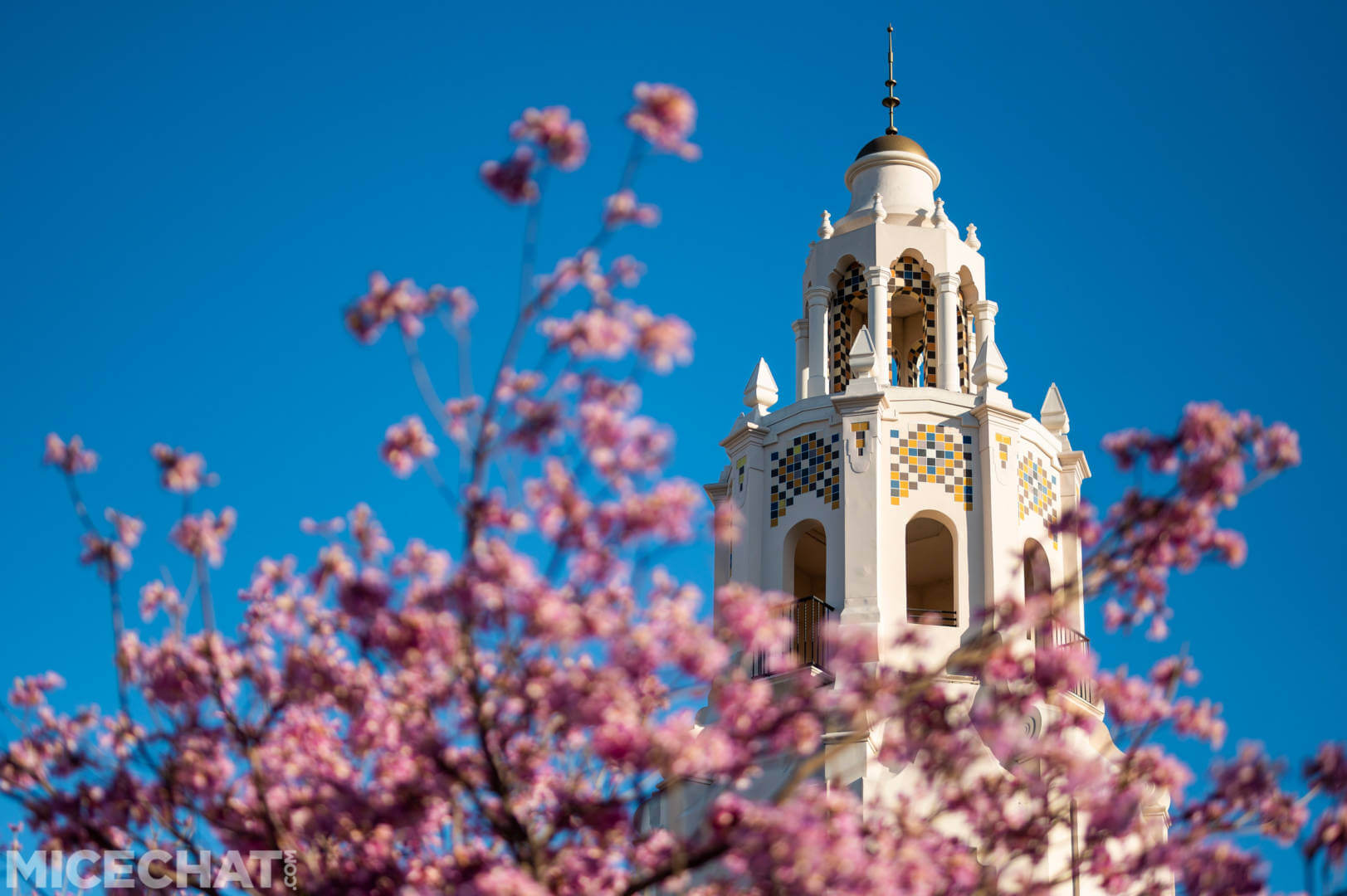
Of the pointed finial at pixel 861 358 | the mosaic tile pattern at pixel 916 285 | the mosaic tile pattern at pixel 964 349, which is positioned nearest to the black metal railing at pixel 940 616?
the pointed finial at pixel 861 358

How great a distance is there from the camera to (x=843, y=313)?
90.7 ft

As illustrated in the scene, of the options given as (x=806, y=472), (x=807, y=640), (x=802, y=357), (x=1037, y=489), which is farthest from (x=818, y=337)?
(x=807, y=640)

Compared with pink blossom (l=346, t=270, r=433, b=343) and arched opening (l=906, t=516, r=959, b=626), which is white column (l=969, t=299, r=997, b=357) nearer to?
arched opening (l=906, t=516, r=959, b=626)

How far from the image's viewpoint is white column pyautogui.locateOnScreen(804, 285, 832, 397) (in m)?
26.4

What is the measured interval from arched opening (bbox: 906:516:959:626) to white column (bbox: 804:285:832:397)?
8.35 feet

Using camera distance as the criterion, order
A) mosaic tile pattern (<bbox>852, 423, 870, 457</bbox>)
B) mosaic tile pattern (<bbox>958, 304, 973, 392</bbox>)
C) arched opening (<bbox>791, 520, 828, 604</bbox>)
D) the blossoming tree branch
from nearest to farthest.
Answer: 1. the blossoming tree branch
2. mosaic tile pattern (<bbox>852, 423, 870, 457</bbox>)
3. arched opening (<bbox>791, 520, 828, 604</bbox>)
4. mosaic tile pattern (<bbox>958, 304, 973, 392</bbox>)

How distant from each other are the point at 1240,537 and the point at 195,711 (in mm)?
6802

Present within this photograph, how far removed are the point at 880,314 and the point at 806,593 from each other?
435 centimetres

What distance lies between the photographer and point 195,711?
1149cm

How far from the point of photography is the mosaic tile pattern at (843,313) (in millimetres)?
27391

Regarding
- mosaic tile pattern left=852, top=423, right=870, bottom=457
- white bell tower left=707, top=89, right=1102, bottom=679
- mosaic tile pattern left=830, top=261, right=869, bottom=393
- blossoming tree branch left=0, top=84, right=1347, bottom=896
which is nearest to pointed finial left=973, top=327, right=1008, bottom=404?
white bell tower left=707, top=89, right=1102, bottom=679

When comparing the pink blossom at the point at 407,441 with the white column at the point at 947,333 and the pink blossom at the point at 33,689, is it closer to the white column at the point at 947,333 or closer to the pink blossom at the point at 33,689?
the pink blossom at the point at 33,689

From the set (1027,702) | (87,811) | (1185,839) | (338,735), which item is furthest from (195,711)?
(1185,839)

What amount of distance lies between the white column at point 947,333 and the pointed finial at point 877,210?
1327mm
